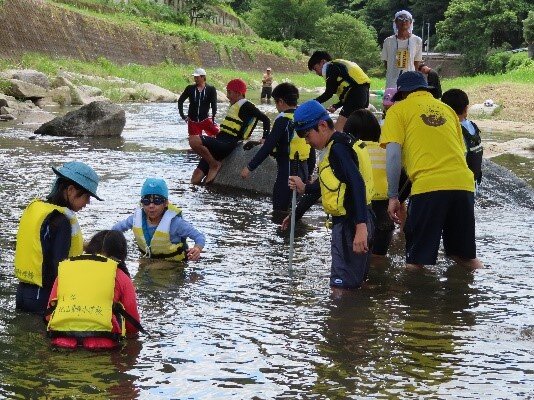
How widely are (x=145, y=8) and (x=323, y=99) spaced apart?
59188 millimetres

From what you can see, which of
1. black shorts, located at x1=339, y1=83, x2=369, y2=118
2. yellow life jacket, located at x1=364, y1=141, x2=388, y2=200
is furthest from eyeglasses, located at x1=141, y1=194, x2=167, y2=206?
black shorts, located at x1=339, y1=83, x2=369, y2=118

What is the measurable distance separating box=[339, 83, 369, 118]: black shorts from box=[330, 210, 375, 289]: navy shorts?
13.5 ft

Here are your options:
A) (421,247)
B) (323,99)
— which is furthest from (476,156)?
(323,99)

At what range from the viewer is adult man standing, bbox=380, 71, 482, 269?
756 centimetres

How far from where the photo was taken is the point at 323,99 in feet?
36.4

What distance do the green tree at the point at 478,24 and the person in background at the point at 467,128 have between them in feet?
232

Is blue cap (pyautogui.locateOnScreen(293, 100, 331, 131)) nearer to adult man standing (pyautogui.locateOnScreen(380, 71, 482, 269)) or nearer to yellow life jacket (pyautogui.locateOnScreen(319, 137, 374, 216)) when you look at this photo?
yellow life jacket (pyautogui.locateOnScreen(319, 137, 374, 216))

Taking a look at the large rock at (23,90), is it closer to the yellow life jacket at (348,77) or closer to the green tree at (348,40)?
the yellow life jacket at (348,77)

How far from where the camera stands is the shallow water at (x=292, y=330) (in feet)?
17.8

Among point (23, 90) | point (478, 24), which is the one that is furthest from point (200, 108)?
point (478, 24)

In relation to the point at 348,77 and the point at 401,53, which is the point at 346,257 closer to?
the point at 348,77

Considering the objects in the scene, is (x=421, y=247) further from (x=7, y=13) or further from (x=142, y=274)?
(x=7, y=13)

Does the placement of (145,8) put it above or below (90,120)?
above

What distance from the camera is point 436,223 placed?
7.59 metres
